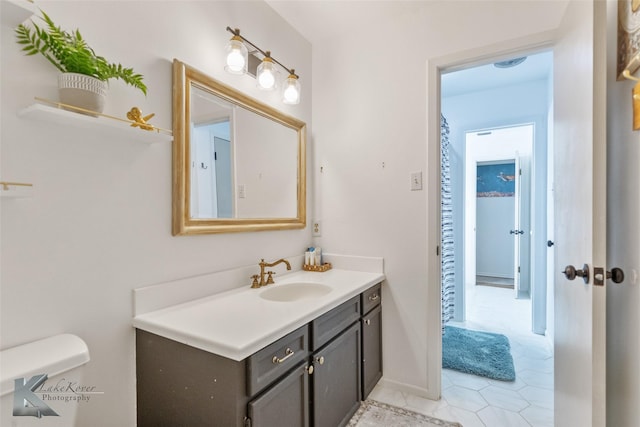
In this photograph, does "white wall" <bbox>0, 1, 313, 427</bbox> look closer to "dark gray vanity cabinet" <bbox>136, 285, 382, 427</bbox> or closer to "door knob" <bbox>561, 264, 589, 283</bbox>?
"dark gray vanity cabinet" <bbox>136, 285, 382, 427</bbox>

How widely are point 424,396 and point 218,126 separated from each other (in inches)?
81.1

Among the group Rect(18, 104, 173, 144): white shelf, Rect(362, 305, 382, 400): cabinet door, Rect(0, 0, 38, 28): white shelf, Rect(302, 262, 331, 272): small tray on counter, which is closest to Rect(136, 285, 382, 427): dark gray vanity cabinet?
Rect(362, 305, 382, 400): cabinet door

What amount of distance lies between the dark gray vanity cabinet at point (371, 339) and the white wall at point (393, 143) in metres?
0.07

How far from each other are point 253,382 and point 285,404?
10.0 inches

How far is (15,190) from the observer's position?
845 mm

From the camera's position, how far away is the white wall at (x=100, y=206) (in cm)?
90

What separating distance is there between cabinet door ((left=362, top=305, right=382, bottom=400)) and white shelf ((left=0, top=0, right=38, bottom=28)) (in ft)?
6.11

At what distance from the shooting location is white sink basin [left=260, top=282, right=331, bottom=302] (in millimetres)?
1706

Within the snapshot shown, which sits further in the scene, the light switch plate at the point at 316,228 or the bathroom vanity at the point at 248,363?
the light switch plate at the point at 316,228

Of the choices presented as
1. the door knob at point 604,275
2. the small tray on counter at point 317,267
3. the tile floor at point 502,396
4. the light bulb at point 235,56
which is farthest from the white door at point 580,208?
the light bulb at point 235,56

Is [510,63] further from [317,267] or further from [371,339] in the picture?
[371,339]

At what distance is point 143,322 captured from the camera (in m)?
1.14

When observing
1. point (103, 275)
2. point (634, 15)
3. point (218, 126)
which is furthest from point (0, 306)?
point (634, 15)

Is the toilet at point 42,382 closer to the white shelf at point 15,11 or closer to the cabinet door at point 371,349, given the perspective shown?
the white shelf at point 15,11
